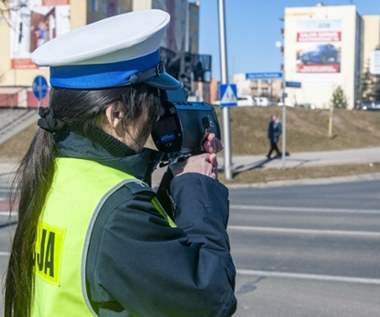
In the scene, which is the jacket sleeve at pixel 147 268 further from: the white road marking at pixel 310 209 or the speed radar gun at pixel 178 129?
the white road marking at pixel 310 209

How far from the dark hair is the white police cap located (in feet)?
0.09

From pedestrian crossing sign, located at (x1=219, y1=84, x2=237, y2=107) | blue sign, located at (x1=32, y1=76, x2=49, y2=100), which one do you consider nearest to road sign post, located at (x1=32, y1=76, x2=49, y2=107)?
blue sign, located at (x1=32, y1=76, x2=49, y2=100)

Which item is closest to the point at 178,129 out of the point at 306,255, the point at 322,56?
the point at 306,255

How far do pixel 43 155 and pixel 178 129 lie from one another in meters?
0.37

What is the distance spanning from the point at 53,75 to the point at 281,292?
5545 millimetres

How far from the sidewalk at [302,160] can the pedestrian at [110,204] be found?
70.8 feet

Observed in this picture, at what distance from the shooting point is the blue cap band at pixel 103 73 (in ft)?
6.08

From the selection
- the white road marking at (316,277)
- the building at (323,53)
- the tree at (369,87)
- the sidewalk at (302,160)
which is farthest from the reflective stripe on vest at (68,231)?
the tree at (369,87)

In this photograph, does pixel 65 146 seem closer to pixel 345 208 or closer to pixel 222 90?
pixel 345 208

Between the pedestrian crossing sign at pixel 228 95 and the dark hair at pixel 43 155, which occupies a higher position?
the dark hair at pixel 43 155

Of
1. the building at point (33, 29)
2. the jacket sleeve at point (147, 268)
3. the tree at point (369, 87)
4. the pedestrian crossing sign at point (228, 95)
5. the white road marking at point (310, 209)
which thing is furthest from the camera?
the tree at point (369, 87)

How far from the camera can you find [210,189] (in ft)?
6.61

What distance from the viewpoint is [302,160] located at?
28.7 metres

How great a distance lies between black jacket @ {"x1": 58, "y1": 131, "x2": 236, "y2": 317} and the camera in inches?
67.7
